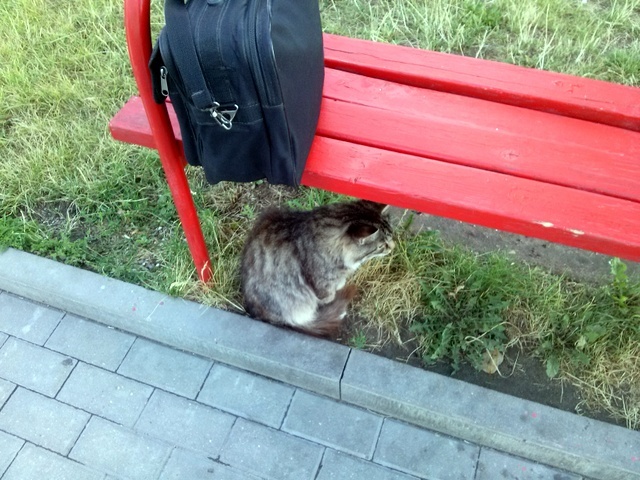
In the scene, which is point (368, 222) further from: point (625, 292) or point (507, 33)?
point (507, 33)

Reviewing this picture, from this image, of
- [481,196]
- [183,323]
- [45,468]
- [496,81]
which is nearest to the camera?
[481,196]

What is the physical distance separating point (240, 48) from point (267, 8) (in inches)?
6.1

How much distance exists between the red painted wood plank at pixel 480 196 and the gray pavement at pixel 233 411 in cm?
78

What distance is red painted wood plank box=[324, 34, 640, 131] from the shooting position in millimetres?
1862

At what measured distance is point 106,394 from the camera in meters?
2.23

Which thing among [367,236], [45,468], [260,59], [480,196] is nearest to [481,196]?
[480,196]

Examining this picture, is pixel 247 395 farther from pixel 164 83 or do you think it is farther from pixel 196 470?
pixel 164 83

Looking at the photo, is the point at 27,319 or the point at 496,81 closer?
the point at 496,81

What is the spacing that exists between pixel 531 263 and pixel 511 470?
93cm

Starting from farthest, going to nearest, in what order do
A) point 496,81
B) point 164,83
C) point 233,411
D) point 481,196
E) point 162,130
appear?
point 233,411
point 496,81
point 162,130
point 481,196
point 164,83

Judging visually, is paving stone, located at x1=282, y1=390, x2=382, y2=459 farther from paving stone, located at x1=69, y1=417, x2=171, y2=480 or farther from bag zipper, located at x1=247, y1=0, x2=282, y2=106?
bag zipper, located at x1=247, y1=0, x2=282, y2=106

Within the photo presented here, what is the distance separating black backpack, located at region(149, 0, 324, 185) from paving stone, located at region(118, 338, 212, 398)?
102 cm

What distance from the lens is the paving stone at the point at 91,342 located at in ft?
7.64

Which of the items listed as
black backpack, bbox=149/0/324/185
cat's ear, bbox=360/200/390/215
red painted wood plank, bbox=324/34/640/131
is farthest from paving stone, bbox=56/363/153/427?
red painted wood plank, bbox=324/34/640/131
